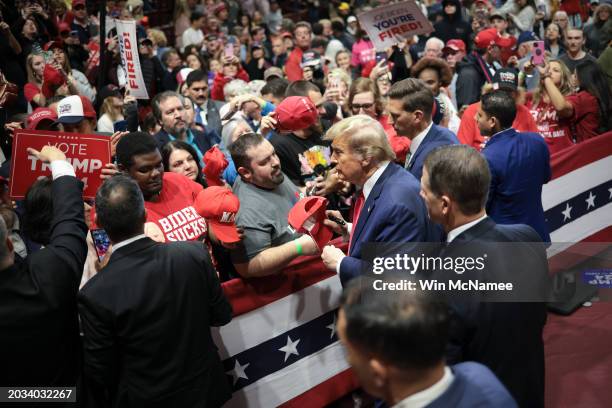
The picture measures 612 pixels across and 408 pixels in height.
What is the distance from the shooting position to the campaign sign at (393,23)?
760 cm

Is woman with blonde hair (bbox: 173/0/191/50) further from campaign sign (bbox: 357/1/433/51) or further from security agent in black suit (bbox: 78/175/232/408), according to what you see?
security agent in black suit (bbox: 78/175/232/408)

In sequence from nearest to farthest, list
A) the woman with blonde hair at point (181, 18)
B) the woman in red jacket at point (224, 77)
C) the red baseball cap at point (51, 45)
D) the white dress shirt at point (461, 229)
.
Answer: the white dress shirt at point (461, 229), the red baseball cap at point (51, 45), the woman in red jacket at point (224, 77), the woman with blonde hair at point (181, 18)

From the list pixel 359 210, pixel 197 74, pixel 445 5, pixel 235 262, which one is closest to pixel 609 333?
pixel 359 210

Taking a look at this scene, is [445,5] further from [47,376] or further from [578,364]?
[47,376]

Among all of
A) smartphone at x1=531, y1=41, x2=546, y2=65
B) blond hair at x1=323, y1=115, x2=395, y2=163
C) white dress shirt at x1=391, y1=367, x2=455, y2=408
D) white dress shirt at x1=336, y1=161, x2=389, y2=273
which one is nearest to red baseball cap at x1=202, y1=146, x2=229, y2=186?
blond hair at x1=323, y1=115, x2=395, y2=163

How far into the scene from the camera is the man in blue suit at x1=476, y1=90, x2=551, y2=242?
4.70 metres

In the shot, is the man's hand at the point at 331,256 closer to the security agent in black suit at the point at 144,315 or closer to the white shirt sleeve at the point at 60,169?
the security agent in black suit at the point at 144,315

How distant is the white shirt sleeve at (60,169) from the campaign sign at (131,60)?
2154 mm

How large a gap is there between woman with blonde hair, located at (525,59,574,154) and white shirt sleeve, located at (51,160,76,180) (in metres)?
5.03

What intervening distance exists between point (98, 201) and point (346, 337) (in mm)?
1488

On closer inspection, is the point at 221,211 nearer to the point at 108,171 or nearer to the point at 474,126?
the point at 108,171

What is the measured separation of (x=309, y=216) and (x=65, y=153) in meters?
1.52

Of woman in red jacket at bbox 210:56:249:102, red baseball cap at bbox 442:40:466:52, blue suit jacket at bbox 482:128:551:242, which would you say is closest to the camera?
blue suit jacket at bbox 482:128:551:242

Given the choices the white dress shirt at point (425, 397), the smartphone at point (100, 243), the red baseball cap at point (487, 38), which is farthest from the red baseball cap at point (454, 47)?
the white dress shirt at point (425, 397)
